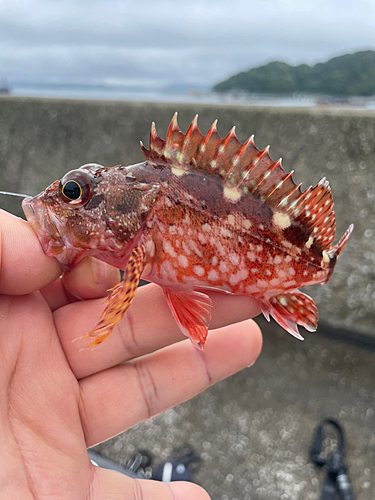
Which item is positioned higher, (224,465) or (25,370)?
(25,370)

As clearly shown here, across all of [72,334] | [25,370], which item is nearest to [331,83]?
[72,334]

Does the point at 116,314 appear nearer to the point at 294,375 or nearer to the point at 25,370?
the point at 25,370

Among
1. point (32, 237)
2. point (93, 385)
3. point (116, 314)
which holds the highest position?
point (32, 237)

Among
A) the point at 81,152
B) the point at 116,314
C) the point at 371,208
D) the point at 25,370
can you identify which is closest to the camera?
the point at 116,314

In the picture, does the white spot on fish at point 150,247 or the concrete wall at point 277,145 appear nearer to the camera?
the white spot on fish at point 150,247

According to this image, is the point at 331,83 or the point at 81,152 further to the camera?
the point at 81,152

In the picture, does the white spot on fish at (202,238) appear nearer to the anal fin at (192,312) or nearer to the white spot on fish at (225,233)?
the white spot on fish at (225,233)

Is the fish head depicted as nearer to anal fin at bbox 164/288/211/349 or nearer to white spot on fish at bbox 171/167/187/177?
white spot on fish at bbox 171/167/187/177

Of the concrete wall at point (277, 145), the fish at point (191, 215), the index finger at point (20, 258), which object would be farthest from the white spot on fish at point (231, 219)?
the concrete wall at point (277, 145)

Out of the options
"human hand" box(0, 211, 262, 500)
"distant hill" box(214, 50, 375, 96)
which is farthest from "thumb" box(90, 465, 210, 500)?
"distant hill" box(214, 50, 375, 96)
